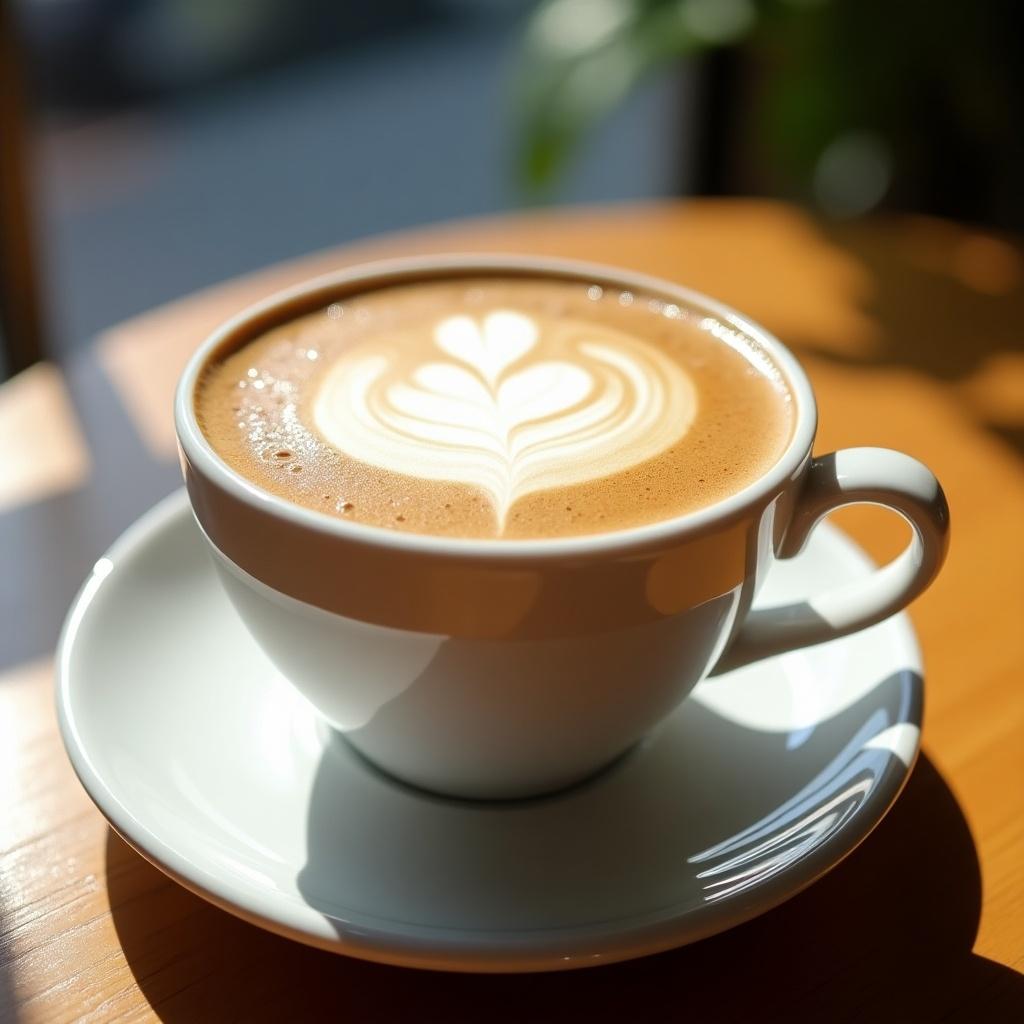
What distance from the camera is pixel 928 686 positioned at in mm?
882

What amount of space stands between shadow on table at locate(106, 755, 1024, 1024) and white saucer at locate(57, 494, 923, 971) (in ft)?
0.13

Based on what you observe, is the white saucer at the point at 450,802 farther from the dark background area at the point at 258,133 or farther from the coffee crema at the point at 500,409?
the dark background area at the point at 258,133

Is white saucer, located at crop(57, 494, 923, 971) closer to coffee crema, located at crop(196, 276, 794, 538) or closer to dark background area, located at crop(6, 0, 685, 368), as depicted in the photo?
coffee crema, located at crop(196, 276, 794, 538)

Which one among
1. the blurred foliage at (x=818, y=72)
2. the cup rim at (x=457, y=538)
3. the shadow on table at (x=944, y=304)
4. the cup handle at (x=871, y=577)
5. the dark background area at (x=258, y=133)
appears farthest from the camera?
the dark background area at (x=258, y=133)

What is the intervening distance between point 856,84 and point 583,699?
1807mm

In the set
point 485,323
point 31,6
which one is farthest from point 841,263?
point 31,6

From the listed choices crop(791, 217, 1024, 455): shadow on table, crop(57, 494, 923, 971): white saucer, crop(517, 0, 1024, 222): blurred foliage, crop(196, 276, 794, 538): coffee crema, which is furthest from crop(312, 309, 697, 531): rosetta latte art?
crop(517, 0, 1024, 222): blurred foliage

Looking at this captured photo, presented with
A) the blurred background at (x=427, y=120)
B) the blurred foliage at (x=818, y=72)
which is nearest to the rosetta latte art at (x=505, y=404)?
the blurred background at (x=427, y=120)

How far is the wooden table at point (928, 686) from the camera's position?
0.64 meters

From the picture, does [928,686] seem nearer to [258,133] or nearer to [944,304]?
[944,304]

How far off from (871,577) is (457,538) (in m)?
0.28

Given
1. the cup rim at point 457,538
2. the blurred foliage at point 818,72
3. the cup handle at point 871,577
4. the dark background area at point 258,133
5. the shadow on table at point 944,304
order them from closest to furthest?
the cup rim at point 457,538 → the cup handle at point 871,577 → the shadow on table at point 944,304 → the blurred foliage at point 818,72 → the dark background area at point 258,133

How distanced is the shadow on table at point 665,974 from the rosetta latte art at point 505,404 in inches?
9.9

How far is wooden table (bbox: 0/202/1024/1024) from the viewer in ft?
2.10
